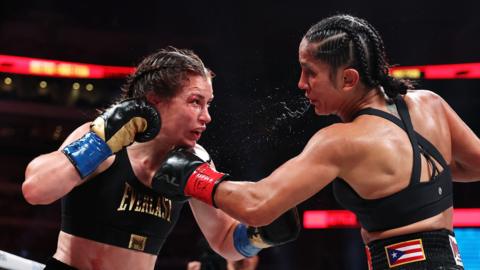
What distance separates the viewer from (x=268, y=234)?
2.32 m

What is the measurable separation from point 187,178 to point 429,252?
32.1 inches

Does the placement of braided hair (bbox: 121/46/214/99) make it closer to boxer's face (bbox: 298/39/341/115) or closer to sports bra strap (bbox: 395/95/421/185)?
boxer's face (bbox: 298/39/341/115)

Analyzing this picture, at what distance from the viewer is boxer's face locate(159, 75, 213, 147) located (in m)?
2.50

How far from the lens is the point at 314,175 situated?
6.17ft

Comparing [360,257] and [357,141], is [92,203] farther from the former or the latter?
[360,257]

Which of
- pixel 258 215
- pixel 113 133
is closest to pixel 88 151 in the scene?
pixel 113 133

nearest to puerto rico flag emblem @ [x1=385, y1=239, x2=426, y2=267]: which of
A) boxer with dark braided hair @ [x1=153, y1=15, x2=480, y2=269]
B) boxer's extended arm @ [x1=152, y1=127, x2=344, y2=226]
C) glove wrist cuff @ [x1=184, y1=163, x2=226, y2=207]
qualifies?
boxer with dark braided hair @ [x1=153, y1=15, x2=480, y2=269]

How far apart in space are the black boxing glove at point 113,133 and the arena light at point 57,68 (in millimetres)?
6693

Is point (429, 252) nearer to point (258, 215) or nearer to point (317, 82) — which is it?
point (258, 215)

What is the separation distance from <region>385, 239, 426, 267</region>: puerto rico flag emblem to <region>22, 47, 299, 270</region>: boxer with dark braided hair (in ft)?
1.48

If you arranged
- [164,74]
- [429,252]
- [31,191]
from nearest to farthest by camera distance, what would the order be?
[429,252], [31,191], [164,74]

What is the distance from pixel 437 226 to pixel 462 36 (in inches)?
265

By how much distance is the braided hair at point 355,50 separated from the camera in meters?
2.05

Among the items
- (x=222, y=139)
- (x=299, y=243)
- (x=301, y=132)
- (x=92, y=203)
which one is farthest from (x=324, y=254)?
(x=92, y=203)
